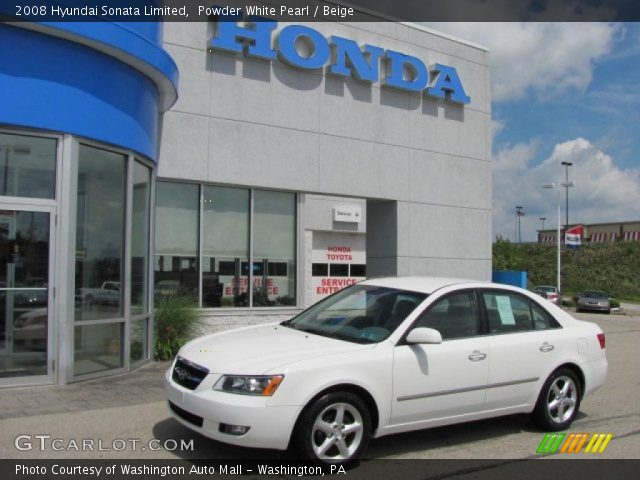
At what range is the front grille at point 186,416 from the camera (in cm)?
522

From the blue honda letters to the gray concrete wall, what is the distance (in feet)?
0.70

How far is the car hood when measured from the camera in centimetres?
522

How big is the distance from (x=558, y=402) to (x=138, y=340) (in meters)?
5.98

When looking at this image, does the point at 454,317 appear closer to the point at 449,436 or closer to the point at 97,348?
the point at 449,436

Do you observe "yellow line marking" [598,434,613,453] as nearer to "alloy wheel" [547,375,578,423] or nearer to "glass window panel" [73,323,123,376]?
"alloy wheel" [547,375,578,423]

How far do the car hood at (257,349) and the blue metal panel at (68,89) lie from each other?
3744mm

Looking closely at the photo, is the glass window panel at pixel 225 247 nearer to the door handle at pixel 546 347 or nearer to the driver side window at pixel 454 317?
the driver side window at pixel 454 317

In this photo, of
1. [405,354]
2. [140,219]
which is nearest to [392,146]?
[140,219]

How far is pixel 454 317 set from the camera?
249 inches

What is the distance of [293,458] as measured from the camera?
519 centimetres

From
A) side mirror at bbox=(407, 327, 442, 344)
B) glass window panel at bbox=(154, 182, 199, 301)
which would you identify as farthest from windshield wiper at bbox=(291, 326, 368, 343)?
glass window panel at bbox=(154, 182, 199, 301)

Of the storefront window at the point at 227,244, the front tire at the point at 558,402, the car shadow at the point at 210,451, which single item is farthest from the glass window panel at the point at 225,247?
the front tire at the point at 558,402

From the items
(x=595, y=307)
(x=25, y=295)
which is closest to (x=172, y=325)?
(x=25, y=295)

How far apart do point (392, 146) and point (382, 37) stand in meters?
2.37
